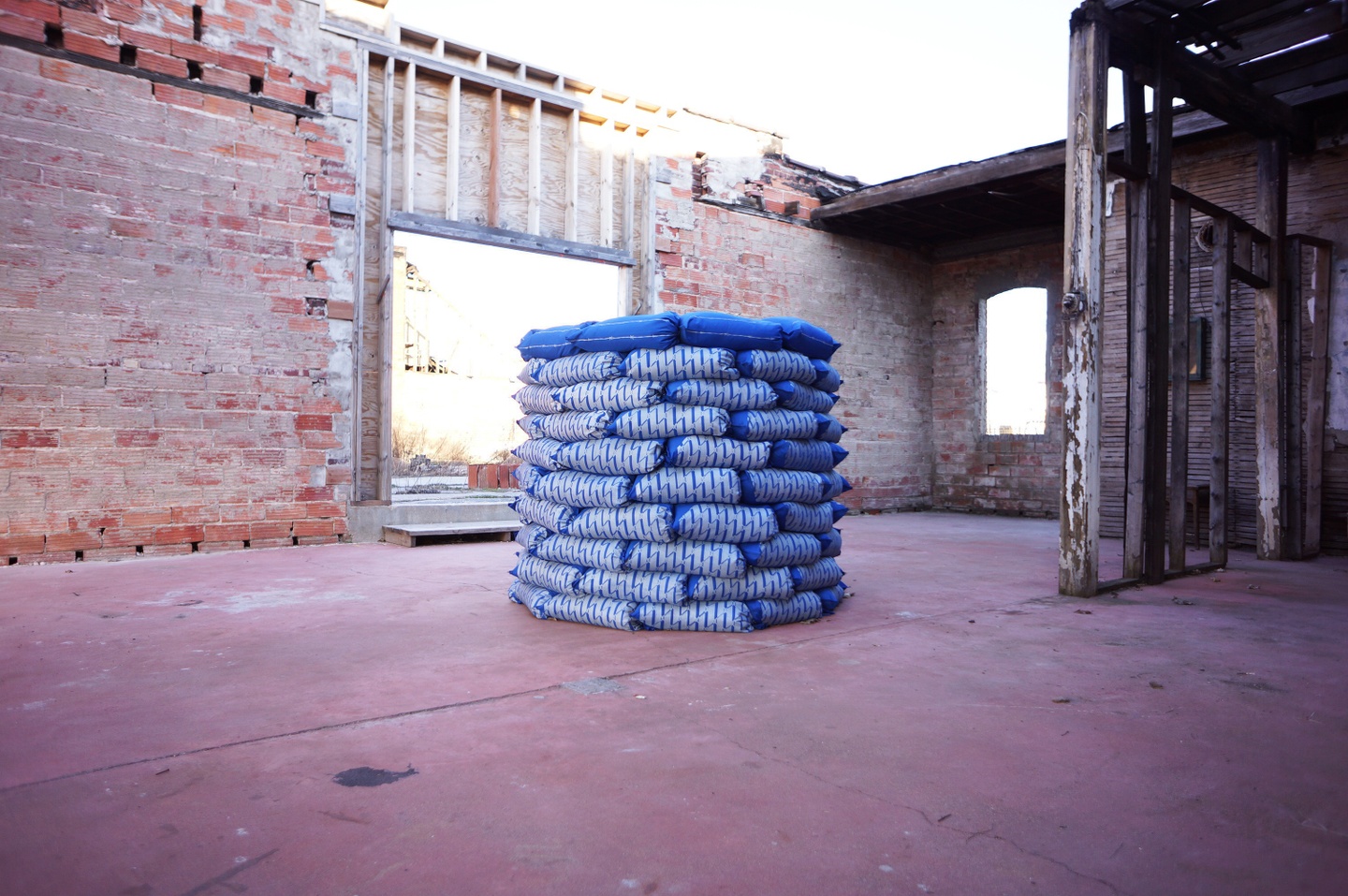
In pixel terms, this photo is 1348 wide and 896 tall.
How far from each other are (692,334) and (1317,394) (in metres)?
5.59

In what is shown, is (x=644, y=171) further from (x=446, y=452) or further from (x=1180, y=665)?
(x=446, y=452)

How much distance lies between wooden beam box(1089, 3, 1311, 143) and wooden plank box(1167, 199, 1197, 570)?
2.57 feet

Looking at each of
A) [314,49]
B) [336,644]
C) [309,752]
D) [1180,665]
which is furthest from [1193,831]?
[314,49]

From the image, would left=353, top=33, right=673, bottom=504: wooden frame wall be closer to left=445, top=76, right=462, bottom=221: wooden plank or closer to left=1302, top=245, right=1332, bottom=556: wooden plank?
left=445, top=76, right=462, bottom=221: wooden plank

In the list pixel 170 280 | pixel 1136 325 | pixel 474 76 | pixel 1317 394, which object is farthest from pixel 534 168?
Result: pixel 1317 394

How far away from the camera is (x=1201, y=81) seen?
224 inches

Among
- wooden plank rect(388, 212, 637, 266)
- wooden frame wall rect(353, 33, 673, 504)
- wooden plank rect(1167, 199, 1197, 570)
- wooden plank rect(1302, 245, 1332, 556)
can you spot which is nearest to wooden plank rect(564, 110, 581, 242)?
wooden frame wall rect(353, 33, 673, 504)

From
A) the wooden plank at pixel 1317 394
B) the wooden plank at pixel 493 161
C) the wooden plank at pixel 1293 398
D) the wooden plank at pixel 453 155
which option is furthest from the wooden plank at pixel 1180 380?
the wooden plank at pixel 453 155

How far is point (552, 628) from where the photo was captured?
4113mm

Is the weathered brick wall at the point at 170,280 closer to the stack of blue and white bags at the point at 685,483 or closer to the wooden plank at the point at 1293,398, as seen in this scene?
the stack of blue and white bags at the point at 685,483

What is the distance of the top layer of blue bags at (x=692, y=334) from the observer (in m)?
4.20

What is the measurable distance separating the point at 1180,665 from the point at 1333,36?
503 cm

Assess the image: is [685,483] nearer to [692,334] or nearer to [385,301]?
[692,334]

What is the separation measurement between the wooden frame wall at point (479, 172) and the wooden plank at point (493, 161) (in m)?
0.01
